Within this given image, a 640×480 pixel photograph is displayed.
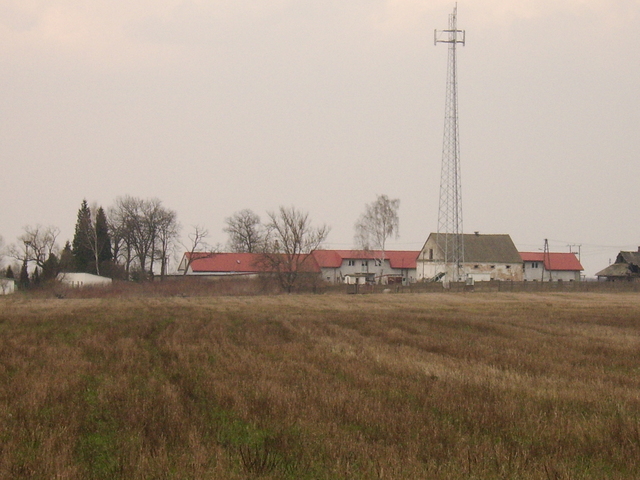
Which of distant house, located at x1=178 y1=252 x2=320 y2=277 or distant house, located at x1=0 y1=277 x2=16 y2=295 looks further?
distant house, located at x1=178 y1=252 x2=320 y2=277

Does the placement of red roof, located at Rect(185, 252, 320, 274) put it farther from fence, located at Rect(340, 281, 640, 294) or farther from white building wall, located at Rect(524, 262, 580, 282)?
white building wall, located at Rect(524, 262, 580, 282)

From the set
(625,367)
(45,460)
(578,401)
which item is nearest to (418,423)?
(578,401)

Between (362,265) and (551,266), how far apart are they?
29.4 meters

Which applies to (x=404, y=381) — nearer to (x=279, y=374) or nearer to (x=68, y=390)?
(x=279, y=374)

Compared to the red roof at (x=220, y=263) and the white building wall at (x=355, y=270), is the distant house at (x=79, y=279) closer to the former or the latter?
the red roof at (x=220, y=263)

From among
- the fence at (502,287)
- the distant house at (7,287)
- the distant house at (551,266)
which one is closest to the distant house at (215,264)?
the distant house at (7,287)

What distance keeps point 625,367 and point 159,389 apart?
9951 mm

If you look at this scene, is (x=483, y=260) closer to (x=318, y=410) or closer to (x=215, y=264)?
(x=215, y=264)

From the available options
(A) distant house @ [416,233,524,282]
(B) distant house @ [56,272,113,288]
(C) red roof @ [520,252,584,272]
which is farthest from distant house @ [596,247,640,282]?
(B) distant house @ [56,272,113,288]

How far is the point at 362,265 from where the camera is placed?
104750 millimetres

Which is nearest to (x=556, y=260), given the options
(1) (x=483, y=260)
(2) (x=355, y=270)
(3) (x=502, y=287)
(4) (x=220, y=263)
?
(1) (x=483, y=260)

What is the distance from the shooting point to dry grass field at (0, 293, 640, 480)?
707 cm

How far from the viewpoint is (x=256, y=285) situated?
74.7 meters

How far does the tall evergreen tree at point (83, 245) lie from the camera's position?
301 ft
